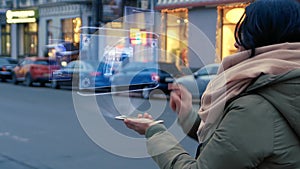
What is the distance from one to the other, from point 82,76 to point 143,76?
11.5 inches

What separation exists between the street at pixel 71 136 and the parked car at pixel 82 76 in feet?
0.19

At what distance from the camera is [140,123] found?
1.78 metres

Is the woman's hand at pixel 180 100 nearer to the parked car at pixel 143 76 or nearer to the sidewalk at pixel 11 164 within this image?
the parked car at pixel 143 76

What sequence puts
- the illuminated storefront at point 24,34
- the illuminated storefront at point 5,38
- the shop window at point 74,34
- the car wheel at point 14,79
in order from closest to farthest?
the shop window at point 74,34 → the car wheel at point 14,79 → the illuminated storefront at point 24,34 → the illuminated storefront at point 5,38

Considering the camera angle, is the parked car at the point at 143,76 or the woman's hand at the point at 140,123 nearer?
the woman's hand at the point at 140,123

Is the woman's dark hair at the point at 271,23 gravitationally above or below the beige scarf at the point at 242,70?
above

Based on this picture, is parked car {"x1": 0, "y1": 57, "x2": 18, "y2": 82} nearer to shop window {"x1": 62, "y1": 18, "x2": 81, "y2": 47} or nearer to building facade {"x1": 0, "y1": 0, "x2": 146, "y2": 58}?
building facade {"x1": 0, "y1": 0, "x2": 146, "y2": 58}

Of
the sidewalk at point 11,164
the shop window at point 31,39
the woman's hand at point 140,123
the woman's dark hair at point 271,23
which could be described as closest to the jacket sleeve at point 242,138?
the woman's dark hair at point 271,23

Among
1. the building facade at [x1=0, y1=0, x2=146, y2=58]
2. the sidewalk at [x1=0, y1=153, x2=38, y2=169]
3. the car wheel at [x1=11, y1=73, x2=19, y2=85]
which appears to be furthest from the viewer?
the building facade at [x1=0, y1=0, x2=146, y2=58]

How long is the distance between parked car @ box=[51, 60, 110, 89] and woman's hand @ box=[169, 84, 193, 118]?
0.96ft

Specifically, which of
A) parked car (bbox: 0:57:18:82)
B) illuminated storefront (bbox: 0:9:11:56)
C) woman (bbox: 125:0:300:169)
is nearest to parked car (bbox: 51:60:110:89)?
woman (bbox: 125:0:300:169)

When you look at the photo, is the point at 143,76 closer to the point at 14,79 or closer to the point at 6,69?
the point at 14,79

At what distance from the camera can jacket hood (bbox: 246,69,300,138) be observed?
141 centimetres

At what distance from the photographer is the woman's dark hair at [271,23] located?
150 centimetres
